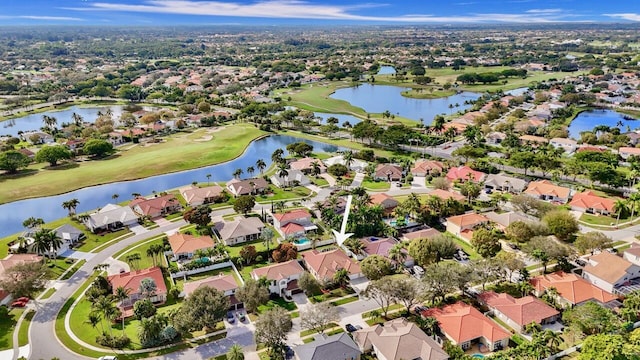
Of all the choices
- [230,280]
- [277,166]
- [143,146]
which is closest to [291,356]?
[230,280]

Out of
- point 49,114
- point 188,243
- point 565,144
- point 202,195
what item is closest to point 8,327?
point 188,243

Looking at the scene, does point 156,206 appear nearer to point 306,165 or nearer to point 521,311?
point 306,165

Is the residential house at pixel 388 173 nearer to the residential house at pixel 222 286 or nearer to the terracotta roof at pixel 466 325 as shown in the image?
the terracotta roof at pixel 466 325

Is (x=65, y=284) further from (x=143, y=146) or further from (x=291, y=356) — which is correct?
(x=143, y=146)

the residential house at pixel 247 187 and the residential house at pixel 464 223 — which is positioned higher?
the residential house at pixel 464 223

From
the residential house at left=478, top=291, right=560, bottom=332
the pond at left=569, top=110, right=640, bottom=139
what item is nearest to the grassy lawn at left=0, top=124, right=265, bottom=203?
the residential house at left=478, top=291, right=560, bottom=332

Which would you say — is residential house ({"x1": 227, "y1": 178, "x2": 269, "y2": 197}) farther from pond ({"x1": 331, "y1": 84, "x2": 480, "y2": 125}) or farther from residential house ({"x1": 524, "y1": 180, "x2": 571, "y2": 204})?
pond ({"x1": 331, "y1": 84, "x2": 480, "y2": 125})

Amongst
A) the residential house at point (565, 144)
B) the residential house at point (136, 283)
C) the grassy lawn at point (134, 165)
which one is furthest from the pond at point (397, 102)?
the residential house at point (136, 283)
